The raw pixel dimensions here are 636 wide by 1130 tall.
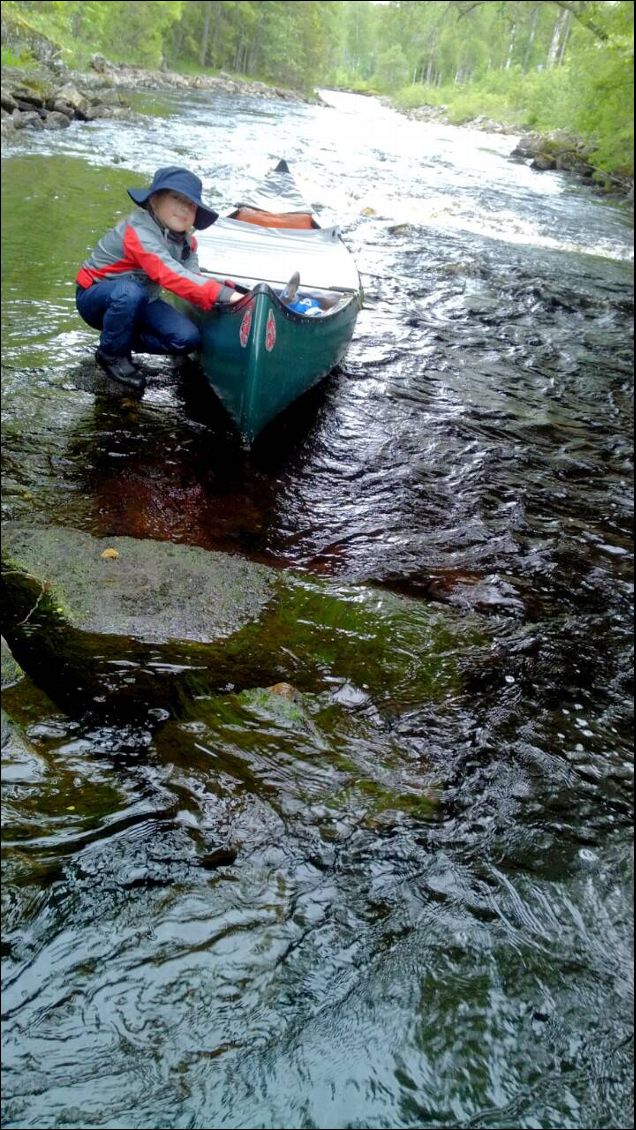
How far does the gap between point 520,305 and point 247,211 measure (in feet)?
11.8

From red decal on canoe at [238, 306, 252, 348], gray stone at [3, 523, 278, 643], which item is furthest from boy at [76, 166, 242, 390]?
gray stone at [3, 523, 278, 643]

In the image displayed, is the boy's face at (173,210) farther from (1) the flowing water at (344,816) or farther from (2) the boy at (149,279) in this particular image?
(1) the flowing water at (344,816)

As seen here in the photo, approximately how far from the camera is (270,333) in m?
4.96

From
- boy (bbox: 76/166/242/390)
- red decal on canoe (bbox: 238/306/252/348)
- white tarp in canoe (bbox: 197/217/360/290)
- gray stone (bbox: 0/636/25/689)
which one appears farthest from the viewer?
white tarp in canoe (bbox: 197/217/360/290)

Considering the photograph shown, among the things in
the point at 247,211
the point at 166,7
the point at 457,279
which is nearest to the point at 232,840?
the point at 247,211

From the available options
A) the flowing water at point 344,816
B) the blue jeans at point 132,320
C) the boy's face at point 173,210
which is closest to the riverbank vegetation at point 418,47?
the boy's face at point 173,210

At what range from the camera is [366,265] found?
34.3 ft

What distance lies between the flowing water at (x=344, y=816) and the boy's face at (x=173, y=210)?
1280 mm

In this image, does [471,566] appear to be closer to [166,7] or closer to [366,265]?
[366,265]

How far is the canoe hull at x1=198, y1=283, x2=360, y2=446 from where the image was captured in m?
4.92

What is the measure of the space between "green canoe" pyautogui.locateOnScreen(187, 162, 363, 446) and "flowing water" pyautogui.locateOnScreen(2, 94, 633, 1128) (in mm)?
365

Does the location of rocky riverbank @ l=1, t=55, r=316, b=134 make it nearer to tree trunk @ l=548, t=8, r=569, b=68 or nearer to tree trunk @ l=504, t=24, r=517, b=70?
tree trunk @ l=548, t=8, r=569, b=68

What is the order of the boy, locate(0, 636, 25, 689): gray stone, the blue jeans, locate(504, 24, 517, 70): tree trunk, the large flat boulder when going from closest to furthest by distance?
locate(0, 636, 25, 689): gray stone → the large flat boulder → the boy → the blue jeans → locate(504, 24, 517, 70): tree trunk

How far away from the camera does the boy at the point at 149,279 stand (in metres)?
5.01
